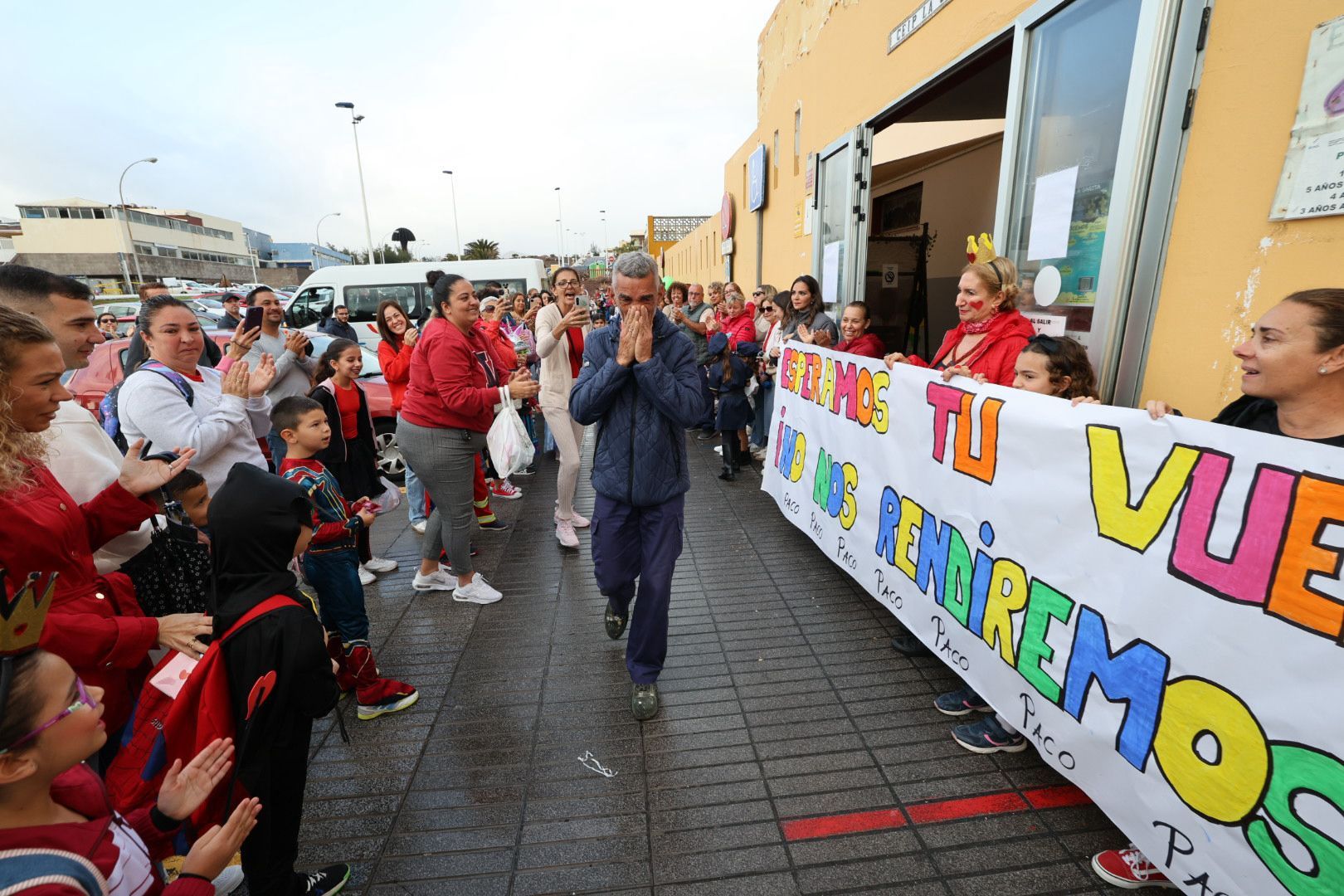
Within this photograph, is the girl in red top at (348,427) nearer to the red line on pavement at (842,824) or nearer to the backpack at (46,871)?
the backpack at (46,871)

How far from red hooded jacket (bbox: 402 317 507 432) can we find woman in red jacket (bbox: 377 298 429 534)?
1090 mm

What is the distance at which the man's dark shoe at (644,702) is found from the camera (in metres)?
2.83

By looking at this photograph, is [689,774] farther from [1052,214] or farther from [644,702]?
[1052,214]

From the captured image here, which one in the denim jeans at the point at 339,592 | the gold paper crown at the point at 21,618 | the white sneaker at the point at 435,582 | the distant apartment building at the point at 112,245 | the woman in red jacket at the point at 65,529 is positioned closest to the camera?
the gold paper crown at the point at 21,618

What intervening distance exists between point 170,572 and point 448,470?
1.61 m

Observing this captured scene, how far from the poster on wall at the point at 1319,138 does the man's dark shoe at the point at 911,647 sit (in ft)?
7.67

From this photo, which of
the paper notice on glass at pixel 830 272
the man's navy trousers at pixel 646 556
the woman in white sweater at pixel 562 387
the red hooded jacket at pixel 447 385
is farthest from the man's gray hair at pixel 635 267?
the paper notice on glass at pixel 830 272

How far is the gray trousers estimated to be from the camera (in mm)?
3734

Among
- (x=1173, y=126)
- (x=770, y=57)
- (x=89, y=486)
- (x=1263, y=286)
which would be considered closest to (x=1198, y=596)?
(x=1263, y=286)

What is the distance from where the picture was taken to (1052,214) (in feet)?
11.2

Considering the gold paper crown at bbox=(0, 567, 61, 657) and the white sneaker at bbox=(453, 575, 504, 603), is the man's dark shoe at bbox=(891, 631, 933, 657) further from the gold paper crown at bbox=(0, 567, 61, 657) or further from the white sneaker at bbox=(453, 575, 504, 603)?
the gold paper crown at bbox=(0, 567, 61, 657)

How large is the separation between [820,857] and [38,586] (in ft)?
7.69

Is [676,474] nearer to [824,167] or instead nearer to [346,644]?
[346,644]

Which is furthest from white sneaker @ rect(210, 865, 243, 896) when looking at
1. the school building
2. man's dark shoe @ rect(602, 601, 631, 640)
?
the school building
